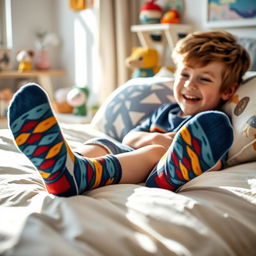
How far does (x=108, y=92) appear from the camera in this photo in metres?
2.90

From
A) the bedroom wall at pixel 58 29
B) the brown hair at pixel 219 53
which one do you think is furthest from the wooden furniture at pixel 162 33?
the brown hair at pixel 219 53

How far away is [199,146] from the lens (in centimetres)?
98

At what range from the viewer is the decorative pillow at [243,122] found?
1.27 metres

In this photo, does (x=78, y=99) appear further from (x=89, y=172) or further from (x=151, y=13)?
(x=89, y=172)

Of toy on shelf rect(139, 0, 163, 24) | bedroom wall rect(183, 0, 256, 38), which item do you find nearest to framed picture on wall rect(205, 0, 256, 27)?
bedroom wall rect(183, 0, 256, 38)

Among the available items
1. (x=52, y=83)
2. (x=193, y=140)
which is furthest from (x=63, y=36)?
(x=193, y=140)

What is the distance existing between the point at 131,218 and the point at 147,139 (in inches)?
22.4

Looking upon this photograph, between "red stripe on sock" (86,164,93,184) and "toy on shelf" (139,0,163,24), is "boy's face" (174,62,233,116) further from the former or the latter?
"toy on shelf" (139,0,163,24)

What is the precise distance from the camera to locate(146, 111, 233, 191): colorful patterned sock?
96cm

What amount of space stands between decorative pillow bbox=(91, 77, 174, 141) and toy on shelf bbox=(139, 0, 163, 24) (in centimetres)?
90

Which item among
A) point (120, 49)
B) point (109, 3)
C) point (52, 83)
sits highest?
point (109, 3)

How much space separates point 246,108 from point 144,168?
39 centimetres

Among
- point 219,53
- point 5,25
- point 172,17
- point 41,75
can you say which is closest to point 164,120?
point 219,53

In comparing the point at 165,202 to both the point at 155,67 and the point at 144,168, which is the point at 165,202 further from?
the point at 155,67
